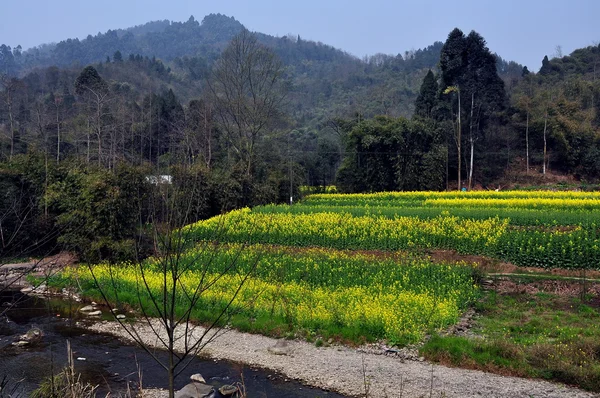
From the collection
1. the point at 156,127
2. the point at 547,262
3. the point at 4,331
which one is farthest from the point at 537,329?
the point at 156,127

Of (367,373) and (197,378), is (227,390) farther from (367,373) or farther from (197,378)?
(367,373)

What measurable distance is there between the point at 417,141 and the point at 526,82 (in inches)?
1025

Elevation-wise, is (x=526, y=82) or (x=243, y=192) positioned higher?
(x=526, y=82)

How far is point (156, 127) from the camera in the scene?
5116 centimetres

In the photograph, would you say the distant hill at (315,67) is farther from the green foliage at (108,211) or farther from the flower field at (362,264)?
the green foliage at (108,211)

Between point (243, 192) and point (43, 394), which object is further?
point (243, 192)

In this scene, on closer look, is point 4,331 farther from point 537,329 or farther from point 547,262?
point 547,262

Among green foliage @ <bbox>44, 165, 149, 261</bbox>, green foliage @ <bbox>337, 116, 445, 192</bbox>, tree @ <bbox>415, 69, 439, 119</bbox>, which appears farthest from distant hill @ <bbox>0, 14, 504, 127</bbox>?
green foliage @ <bbox>44, 165, 149, 261</bbox>

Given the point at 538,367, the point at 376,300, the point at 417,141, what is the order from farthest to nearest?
the point at 417,141 < the point at 376,300 < the point at 538,367

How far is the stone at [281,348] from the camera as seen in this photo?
533 inches

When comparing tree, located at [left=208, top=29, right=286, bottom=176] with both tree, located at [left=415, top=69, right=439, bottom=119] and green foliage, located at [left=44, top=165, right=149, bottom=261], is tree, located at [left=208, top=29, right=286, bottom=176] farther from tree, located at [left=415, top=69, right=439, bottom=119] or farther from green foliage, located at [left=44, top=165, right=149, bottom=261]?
tree, located at [left=415, top=69, right=439, bottom=119]

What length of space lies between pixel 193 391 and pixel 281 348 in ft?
11.7

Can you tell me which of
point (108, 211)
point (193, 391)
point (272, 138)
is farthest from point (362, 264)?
point (272, 138)

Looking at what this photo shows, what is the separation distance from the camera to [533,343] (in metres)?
12.6
